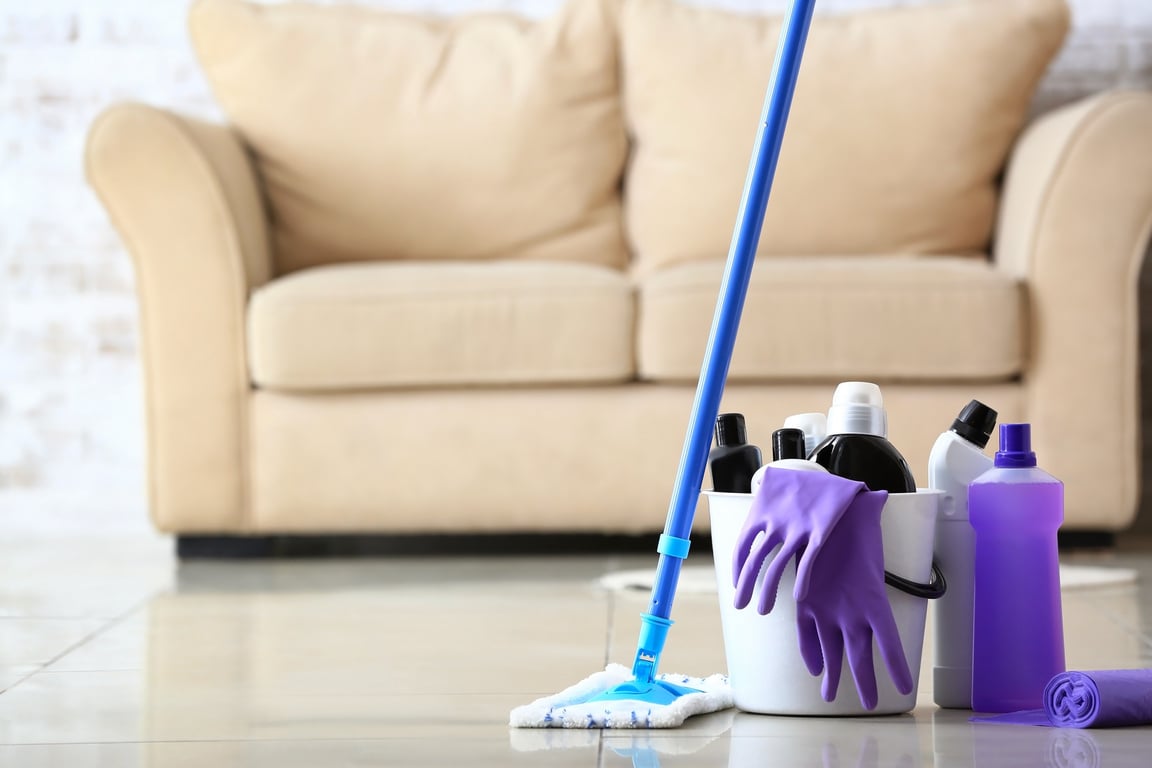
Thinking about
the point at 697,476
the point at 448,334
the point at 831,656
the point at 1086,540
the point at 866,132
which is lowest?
the point at 1086,540

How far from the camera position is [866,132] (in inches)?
91.0

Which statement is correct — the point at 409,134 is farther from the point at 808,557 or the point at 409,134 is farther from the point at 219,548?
the point at 808,557

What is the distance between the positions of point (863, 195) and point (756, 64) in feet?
1.00

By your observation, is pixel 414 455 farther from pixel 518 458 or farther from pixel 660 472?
pixel 660 472

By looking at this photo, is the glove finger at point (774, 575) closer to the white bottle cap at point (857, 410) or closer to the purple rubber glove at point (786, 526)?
the purple rubber glove at point (786, 526)

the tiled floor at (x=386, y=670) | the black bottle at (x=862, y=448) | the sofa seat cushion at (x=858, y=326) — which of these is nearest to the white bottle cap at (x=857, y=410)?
the black bottle at (x=862, y=448)

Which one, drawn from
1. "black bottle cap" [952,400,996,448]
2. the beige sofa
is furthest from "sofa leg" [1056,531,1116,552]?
"black bottle cap" [952,400,996,448]

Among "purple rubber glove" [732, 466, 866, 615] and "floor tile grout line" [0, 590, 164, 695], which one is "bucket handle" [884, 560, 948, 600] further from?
"floor tile grout line" [0, 590, 164, 695]

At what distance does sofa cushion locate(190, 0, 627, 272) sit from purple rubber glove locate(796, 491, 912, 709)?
1547 millimetres

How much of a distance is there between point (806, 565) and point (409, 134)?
1.63 metres

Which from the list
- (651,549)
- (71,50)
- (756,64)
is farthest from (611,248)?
(71,50)

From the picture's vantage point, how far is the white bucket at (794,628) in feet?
3.02

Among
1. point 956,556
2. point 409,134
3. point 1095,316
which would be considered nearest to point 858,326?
point 1095,316

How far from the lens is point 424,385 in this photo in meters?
2.00
